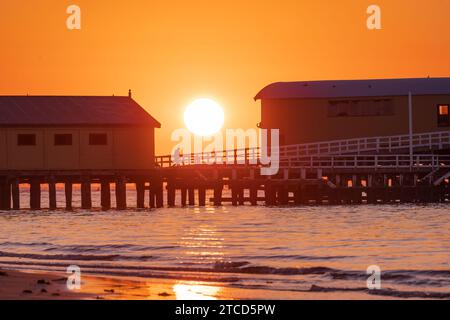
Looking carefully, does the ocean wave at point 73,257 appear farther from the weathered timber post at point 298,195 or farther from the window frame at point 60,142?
the weathered timber post at point 298,195

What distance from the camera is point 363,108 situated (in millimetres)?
65062

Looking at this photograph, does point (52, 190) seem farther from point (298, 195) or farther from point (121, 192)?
point (298, 195)

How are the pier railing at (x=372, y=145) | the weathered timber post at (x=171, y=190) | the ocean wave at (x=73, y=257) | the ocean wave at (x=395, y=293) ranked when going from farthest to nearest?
1. the pier railing at (x=372, y=145)
2. the weathered timber post at (x=171, y=190)
3. the ocean wave at (x=73, y=257)
4. the ocean wave at (x=395, y=293)

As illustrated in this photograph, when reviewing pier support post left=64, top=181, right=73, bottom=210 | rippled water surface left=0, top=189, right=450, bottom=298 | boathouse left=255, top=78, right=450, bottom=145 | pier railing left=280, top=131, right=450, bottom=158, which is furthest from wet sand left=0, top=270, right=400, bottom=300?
boathouse left=255, top=78, right=450, bottom=145

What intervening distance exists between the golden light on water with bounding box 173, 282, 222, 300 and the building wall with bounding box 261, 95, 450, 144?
134 feet

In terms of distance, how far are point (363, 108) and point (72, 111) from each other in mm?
17534

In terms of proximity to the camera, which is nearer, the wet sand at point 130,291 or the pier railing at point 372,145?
the wet sand at point 130,291

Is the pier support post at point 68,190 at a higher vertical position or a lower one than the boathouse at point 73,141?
lower

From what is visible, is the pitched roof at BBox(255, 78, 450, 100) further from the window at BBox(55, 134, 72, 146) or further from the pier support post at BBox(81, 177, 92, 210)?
the window at BBox(55, 134, 72, 146)

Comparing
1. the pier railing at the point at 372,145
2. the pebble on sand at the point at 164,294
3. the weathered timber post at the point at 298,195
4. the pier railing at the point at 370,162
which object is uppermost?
the pier railing at the point at 372,145

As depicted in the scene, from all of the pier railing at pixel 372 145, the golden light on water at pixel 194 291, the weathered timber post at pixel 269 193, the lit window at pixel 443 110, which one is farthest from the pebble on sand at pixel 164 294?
the lit window at pixel 443 110

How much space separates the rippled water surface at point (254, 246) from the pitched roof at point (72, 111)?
15.0 ft

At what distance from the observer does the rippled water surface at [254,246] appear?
2594cm
